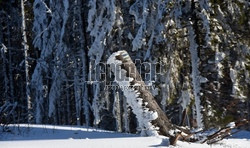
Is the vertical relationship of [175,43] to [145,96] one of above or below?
above

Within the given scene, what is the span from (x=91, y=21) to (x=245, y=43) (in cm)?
499

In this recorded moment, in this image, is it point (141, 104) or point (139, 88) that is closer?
point (141, 104)

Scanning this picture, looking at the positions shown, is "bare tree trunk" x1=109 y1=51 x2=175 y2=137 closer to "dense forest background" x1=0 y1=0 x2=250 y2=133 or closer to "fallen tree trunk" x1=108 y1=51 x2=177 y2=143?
"fallen tree trunk" x1=108 y1=51 x2=177 y2=143

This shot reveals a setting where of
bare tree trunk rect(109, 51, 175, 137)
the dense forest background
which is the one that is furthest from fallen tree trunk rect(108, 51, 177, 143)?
the dense forest background

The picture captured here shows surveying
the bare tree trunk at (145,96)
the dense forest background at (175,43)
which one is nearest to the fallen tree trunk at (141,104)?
A: the bare tree trunk at (145,96)

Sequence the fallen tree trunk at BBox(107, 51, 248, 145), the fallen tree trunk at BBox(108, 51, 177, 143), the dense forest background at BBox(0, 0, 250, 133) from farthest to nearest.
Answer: the dense forest background at BBox(0, 0, 250, 133) < the fallen tree trunk at BBox(108, 51, 177, 143) < the fallen tree trunk at BBox(107, 51, 248, 145)

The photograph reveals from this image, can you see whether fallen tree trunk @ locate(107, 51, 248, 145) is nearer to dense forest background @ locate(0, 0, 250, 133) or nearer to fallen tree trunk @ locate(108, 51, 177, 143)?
fallen tree trunk @ locate(108, 51, 177, 143)

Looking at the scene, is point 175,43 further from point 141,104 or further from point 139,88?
point 141,104

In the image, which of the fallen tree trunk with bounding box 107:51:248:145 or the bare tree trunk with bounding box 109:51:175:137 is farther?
the bare tree trunk with bounding box 109:51:175:137

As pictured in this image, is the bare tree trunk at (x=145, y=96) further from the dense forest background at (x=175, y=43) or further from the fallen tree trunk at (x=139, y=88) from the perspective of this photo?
the dense forest background at (x=175, y=43)

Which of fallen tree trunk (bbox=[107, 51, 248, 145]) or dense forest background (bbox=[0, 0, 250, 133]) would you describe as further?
dense forest background (bbox=[0, 0, 250, 133])

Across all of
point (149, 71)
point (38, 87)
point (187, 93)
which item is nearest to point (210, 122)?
point (187, 93)

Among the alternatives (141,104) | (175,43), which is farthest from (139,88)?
(175,43)

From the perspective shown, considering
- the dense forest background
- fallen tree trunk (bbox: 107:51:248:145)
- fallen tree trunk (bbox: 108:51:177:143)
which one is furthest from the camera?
the dense forest background
